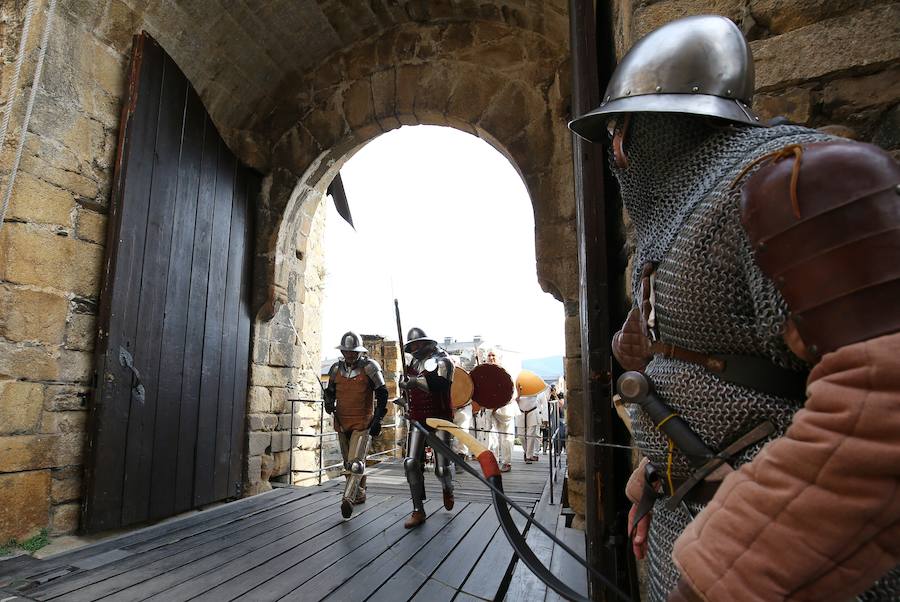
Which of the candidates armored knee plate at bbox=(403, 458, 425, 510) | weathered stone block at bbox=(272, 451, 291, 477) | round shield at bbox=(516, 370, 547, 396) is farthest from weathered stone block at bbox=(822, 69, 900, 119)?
round shield at bbox=(516, 370, 547, 396)

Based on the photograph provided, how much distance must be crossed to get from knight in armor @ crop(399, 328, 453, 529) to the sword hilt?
3.15 m

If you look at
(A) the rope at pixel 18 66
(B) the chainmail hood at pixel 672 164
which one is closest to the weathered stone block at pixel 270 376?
(A) the rope at pixel 18 66

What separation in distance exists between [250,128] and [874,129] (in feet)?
17.0

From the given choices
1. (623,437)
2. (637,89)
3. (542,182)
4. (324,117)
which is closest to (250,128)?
(324,117)

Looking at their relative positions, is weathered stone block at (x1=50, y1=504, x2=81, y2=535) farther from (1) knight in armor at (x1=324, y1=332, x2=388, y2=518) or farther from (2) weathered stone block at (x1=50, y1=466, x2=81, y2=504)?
(1) knight in armor at (x1=324, y1=332, x2=388, y2=518)

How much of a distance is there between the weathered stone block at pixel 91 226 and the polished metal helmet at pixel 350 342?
204 centimetres

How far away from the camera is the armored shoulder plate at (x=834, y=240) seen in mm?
513

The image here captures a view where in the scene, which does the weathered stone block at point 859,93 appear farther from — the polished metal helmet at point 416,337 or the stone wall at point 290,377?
the stone wall at point 290,377

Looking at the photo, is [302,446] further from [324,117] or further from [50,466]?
[324,117]

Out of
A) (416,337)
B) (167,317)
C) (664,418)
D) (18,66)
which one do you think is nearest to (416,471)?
(416,337)

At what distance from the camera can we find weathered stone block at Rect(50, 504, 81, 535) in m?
3.08

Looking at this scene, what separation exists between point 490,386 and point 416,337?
93 cm

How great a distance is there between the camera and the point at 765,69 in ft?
4.51

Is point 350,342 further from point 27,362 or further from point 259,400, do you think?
point 27,362
